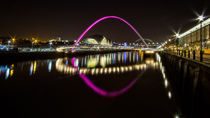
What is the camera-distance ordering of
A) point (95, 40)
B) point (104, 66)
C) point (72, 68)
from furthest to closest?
point (95, 40)
point (104, 66)
point (72, 68)

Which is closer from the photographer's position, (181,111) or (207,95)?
(181,111)

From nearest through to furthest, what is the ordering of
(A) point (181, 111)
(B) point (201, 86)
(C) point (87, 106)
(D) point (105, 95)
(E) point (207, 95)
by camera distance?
(A) point (181, 111) → (C) point (87, 106) → (E) point (207, 95) → (D) point (105, 95) → (B) point (201, 86)

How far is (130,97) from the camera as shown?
7.06 metres

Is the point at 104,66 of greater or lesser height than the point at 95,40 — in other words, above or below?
below

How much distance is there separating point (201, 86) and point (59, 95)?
7363 mm

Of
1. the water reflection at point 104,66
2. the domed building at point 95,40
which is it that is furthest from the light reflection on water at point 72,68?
the domed building at point 95,40

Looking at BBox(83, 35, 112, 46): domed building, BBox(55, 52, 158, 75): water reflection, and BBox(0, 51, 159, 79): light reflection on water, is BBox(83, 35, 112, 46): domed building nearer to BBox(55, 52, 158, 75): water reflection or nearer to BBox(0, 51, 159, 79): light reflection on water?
BBox(55, 52, 158, 75): water reflection

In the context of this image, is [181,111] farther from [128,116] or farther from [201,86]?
[201,86]

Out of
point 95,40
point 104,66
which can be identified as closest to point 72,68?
point 104,66

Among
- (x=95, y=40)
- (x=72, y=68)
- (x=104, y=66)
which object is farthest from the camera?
(x=95, y=40)

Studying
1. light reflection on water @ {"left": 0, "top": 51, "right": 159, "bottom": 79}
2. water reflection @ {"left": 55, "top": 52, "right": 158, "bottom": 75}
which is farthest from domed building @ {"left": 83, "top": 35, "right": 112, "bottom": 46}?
light reflection on water @ {"left": 0, "top": 51, "right": 159, "bottom": 79}

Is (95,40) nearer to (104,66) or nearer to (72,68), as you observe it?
(104,66)

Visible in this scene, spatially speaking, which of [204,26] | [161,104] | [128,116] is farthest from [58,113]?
[204,26]

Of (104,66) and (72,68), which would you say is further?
(104,66)
